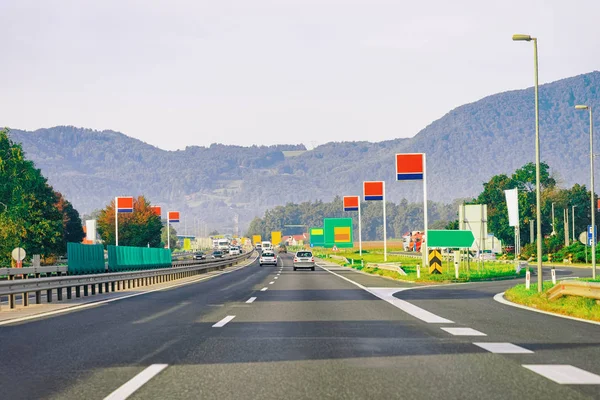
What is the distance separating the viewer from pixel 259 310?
17922mm

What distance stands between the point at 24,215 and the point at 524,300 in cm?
6459

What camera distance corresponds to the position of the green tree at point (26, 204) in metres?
75.9

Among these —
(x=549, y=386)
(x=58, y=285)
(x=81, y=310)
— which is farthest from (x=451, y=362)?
(x=58, y=285)

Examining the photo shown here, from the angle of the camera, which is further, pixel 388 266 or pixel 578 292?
pixel 388 266

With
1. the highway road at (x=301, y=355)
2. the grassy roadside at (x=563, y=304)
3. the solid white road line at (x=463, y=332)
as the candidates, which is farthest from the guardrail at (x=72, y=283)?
the grassy roadside at (x=563, y=304)

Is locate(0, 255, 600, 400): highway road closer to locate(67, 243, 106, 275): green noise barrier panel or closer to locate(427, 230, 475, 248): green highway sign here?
locate(67, 243, 106, 275): green noise barrier panel

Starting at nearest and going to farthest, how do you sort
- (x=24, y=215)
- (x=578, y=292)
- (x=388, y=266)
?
(x=578, y=292) < (x=388, y=266) < (x=24, y=215)

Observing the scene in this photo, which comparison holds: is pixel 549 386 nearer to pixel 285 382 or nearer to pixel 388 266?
pixel 285 382

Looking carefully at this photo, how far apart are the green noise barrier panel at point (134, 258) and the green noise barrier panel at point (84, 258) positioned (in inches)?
130

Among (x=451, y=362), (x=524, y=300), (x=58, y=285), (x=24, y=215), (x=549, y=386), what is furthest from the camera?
(x=24, y=215)

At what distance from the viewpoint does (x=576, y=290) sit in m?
17.9

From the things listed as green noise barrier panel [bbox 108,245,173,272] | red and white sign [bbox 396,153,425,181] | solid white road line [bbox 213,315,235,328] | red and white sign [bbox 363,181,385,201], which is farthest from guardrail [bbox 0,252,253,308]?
red and white sign [bbox 363,181,385,201]

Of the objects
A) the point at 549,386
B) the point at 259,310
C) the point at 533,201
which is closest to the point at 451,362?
the point at 549,386

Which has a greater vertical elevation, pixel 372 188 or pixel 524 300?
pixel 372 188
